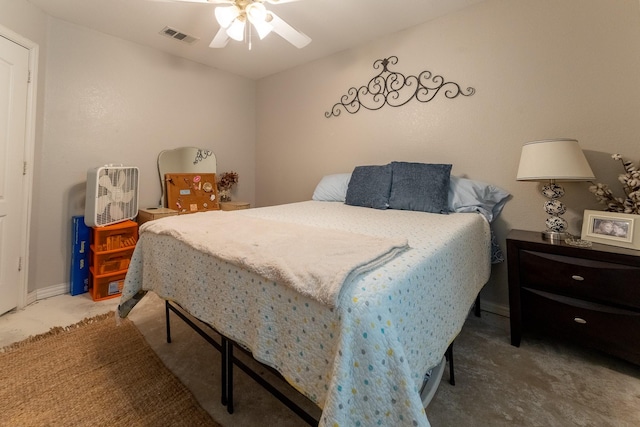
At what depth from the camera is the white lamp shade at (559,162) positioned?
5.07ft

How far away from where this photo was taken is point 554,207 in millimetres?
1701

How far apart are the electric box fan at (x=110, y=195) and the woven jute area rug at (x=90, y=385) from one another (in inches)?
37.2

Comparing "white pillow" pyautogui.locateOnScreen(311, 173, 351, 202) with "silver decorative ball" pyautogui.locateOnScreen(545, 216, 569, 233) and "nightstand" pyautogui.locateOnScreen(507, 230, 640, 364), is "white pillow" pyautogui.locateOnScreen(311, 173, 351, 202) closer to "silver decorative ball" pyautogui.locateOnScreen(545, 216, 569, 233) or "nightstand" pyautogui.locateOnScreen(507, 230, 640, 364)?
"nightstand" pyautogui.locateOnScreen(507, 230, 640, 364)

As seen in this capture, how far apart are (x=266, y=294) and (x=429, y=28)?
265cm

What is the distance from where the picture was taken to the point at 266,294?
87 cm

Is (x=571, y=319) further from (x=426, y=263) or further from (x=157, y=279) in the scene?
(x=157, y=279)

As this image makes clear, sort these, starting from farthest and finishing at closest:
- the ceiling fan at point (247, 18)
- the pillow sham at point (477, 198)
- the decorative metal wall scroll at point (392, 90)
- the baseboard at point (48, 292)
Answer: the decorative metal wall scroll at point (392, 90), the baseboard at point (48, 292), the pillow sham at point (477, 198), the ceiling fan at point (247, 18)

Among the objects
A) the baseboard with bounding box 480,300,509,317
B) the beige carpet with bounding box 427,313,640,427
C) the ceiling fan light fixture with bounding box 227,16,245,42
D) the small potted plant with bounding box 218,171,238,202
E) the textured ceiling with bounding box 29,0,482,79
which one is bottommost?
the beige carpet with bounding box 427,313,640,427

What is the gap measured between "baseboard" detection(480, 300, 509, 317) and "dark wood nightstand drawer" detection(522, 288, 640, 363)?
1.38 ft

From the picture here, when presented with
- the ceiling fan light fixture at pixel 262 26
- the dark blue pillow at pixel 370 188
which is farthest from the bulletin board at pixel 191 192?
the ceiling fan light fixture at pixel 262 26

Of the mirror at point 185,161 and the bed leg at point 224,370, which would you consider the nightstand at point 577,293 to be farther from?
the mirror at point 185,161

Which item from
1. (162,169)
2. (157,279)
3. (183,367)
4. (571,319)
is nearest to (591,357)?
(571,319)

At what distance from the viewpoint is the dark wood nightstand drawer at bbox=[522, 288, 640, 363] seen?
1.39 metres

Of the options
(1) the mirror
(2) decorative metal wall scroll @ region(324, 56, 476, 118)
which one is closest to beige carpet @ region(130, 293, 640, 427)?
(1) the mirror
